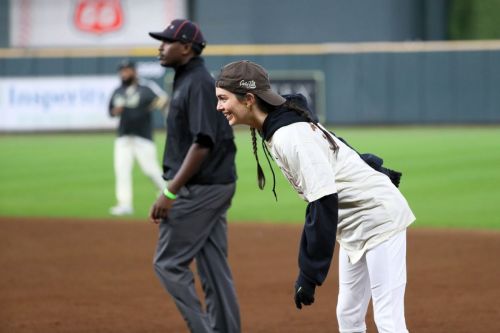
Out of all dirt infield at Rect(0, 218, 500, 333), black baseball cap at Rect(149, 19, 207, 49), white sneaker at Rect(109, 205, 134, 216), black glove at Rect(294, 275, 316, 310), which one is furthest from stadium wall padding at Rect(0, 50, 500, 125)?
black glove at Rect(294, 275, 316, 310)

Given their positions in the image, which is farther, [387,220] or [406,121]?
[406,121]

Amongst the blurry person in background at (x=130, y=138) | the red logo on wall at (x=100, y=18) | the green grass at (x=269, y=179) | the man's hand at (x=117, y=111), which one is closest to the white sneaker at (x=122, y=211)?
the blurry person in background at (x=130, y=138)

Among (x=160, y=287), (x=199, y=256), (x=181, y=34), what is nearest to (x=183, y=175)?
(x=199, y=256)

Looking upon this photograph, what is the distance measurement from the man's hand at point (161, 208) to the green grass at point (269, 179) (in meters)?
6.96

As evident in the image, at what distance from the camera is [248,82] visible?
447cm

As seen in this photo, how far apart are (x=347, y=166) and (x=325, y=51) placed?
25194 millimetres

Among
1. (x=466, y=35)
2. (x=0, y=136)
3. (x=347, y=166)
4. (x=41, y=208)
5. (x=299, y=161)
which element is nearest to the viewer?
(x=299, y=161)

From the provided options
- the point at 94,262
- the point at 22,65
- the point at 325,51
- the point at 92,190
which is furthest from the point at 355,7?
the point at 94,262

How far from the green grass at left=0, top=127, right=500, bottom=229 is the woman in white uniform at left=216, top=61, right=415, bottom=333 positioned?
24.9 feet

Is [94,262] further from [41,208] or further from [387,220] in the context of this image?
[387,220]

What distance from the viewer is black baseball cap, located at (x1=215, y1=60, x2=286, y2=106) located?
14.6ft

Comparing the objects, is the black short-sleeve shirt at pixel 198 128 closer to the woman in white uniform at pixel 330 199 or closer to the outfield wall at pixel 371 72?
the woman in white uniform at pixel 330 199

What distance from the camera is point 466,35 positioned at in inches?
1371

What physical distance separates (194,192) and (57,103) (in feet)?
76.1
